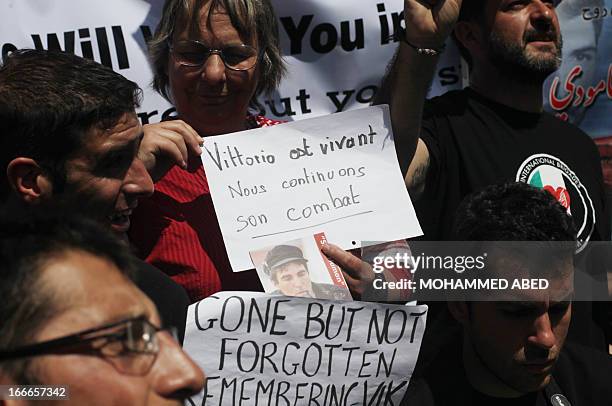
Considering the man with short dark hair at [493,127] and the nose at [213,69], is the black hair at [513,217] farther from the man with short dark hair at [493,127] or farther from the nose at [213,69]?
the nose at [213,69]

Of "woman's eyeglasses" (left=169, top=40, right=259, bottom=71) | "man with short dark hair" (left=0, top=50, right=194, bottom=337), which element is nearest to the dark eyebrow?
"man with short dark hair" (left=0, top=50, right=194, bottom=337)

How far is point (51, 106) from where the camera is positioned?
7.24ft

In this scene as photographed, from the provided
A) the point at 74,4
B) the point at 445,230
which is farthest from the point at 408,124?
the point at 74,4

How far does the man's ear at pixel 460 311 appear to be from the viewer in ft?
8.63

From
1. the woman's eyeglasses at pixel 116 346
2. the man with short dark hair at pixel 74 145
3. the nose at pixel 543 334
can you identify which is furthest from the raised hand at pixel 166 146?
the woman's eyeglasses at pixel 116 346

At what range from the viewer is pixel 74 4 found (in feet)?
11.2

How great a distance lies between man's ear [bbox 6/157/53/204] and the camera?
7.18 ft

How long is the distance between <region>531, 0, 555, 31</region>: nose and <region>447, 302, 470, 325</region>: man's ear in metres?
1.09

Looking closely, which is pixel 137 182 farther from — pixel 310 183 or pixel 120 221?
pixel 310 183

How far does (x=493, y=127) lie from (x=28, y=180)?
1556 mm

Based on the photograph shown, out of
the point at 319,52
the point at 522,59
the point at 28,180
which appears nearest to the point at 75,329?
the point at 28,180

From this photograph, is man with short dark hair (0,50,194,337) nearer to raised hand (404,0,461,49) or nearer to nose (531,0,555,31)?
raised hand (404,0,461,49)

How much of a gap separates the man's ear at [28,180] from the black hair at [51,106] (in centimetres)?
1

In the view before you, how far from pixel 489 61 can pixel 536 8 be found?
0.21m
